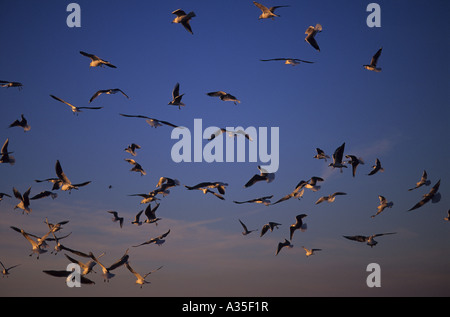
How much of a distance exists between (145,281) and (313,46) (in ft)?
52.2

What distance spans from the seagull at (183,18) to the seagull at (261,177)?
8.70 m

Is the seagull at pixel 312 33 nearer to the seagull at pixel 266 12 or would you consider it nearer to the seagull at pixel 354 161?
the seagull at pixel 266 12

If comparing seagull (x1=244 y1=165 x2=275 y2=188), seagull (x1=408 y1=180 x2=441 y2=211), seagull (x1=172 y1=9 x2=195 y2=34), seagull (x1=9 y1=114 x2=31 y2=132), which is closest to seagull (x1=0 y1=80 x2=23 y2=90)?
seagull (x1=9 y1=114 x2=31 y2=132)

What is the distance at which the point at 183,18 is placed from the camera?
78.3ft

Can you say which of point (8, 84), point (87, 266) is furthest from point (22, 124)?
point (87, 266)

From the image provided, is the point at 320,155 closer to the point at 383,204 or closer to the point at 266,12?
the point at 383,204

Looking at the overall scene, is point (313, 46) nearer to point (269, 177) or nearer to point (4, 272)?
point (269, 177)

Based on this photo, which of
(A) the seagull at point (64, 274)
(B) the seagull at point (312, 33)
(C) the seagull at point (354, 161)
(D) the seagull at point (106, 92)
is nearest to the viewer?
(A) the seagull at point (64, 274)

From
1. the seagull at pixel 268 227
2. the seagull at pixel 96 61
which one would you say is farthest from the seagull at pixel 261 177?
the seagull at pixel 96 61

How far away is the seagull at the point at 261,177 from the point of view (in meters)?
25.3

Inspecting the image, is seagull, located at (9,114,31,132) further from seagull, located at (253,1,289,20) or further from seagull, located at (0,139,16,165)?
seagull, located at (253,1,289,20)

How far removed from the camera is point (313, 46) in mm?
23359

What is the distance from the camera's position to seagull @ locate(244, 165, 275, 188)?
82.9ft
